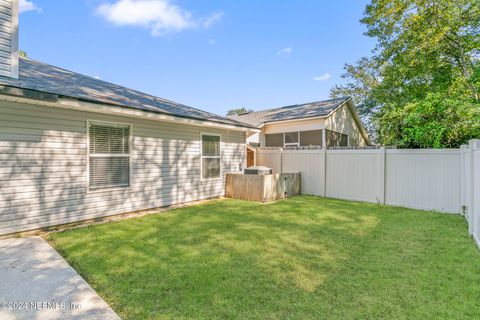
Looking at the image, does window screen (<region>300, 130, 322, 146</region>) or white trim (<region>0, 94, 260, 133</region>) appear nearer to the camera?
white trim (<region>0, 94, 260, 133</region>)

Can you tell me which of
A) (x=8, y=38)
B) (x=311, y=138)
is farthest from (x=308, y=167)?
(x=8, y=38)

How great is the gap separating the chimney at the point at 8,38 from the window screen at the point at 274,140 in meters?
11.0

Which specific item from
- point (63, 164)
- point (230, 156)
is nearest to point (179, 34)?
point (230, 156)

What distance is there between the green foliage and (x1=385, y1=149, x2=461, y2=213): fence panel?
395mm

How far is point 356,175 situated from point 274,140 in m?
6.21

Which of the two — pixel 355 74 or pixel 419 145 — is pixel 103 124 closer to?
pixel 419 145

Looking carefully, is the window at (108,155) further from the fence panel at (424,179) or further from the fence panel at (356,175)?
the fence panel at (424,179)

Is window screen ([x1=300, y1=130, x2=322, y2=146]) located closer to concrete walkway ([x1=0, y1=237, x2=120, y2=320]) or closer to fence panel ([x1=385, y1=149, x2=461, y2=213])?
fence panel ([x1=385, y1=149, x2=461, y2=213])

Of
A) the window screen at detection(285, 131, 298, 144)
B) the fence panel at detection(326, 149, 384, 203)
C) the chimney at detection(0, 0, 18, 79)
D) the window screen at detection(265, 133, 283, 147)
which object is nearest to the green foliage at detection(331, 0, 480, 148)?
the fence panel at detection(326, 149, 384, 203)

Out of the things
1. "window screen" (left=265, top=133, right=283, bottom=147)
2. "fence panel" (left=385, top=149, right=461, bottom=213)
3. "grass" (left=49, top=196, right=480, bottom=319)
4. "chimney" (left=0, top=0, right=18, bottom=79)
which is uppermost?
"chimney" (left=0, top=0, right=18, bottom=79)

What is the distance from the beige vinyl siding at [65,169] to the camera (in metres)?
4.66

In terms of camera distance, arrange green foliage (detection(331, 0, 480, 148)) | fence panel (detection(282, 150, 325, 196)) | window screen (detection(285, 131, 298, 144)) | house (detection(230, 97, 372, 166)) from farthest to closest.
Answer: window screen (detection(285, 131, 298, 144))
house (detection(230, 97, 372, 166))
fence panel (detection(282, 150, 325, 196))
green foliage (detection(331, 0, 480, 148))

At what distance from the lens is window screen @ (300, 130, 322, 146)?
12.6 m

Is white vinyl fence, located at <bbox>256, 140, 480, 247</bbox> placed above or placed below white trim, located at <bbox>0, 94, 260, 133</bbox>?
below
